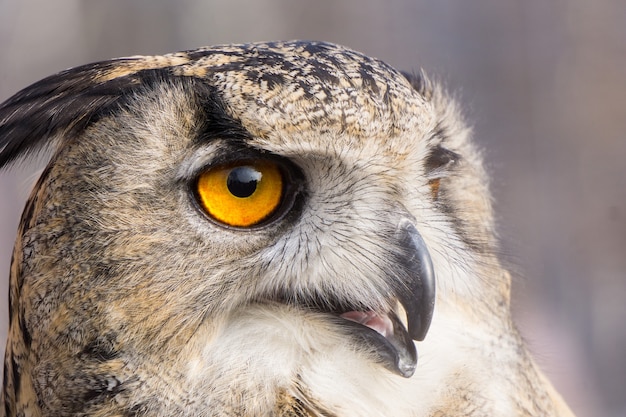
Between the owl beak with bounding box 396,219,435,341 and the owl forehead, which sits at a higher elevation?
the owl forehead

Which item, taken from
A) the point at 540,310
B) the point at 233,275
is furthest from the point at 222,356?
the point at 540,310

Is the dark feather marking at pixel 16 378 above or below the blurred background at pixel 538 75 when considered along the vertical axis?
below

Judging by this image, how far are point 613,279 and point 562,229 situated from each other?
1.15 feet

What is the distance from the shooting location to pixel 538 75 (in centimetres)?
382

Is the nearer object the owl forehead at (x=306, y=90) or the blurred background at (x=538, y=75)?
the owl forehead at (x=306, y=90)

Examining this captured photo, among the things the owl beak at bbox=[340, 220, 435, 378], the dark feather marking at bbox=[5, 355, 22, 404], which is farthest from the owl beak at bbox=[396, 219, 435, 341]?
the dark feather marking at bbox=[5, 355, 22, 404]

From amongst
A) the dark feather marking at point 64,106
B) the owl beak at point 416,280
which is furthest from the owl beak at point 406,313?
the dark feather marking at point 64,106

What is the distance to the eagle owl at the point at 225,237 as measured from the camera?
88 centimetres

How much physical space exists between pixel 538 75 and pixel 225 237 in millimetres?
3291

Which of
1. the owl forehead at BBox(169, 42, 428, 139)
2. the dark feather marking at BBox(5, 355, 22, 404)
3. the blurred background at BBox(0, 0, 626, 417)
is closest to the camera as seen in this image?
the owl forehead at BBox(169, 42, 428, 139)

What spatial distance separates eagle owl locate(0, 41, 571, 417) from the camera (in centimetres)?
88

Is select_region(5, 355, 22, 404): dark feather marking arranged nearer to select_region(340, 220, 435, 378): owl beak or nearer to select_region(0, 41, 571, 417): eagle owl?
select_region(0, 41, 571, 417): eagle owl

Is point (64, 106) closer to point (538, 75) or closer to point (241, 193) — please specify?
point (241, 193)

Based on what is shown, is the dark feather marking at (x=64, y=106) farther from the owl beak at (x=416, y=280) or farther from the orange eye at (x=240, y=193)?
the owl beak at (x=416, y=280)
